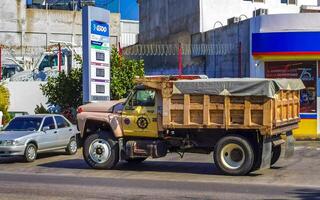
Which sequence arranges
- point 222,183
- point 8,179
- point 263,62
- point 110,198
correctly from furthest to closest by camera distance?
point 263,62, point 8,179, point 222,183, point 110,198

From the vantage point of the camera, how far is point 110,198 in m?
11.9

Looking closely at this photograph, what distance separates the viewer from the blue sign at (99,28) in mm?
23686

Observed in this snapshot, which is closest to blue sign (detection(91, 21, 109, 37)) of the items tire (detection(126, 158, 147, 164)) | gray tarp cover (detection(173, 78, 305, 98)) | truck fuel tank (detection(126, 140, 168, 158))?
tire (detection(126, 158, 147, 164))

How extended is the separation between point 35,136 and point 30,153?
23.9 inches

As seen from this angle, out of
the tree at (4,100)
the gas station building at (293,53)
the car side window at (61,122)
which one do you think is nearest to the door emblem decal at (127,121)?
the car side window at (61,122)

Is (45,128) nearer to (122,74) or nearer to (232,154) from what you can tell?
(122,74)

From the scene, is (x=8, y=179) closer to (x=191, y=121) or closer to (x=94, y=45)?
(x=191, y=121)

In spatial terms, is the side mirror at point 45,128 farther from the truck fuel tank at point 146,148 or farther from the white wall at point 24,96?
the white wall at point 24,96

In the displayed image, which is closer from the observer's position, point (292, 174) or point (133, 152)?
point (292, 174)

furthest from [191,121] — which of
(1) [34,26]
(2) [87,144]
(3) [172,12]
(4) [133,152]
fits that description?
(1) [34,26]

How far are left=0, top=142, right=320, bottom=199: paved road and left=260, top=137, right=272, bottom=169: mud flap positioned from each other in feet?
0.90

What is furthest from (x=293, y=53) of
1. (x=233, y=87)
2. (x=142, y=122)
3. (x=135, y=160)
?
(x=142, y=122)

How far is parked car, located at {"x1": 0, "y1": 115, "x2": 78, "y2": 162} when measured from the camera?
19203 millimetres

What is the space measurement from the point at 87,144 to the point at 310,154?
7521 mm
